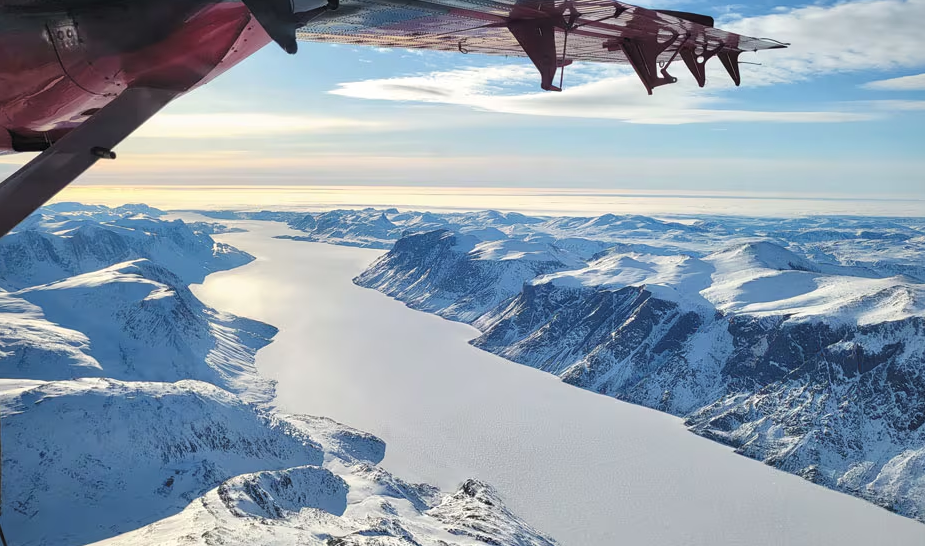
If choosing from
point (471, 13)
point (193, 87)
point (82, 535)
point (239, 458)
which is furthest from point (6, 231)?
point (239, 458)

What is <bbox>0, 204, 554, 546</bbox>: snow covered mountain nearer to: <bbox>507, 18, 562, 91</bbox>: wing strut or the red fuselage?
the red fuselage

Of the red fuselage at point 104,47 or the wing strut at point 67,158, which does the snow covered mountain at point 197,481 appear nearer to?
the wing strut at point 67,158

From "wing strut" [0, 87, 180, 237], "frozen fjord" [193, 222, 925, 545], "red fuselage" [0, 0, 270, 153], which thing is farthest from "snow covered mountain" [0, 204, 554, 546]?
"red fuselage" [0, 0, 270, 153]

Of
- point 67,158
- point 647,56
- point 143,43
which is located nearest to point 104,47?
point 143,43

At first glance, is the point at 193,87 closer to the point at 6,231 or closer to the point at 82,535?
the point at 6,231

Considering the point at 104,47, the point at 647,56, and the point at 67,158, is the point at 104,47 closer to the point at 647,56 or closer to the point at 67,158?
the point at 67,158

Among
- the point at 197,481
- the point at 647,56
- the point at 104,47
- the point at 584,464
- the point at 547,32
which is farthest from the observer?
the point at 584,464
